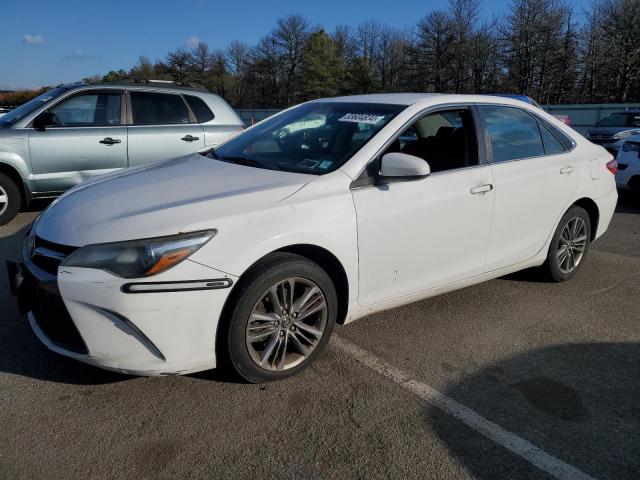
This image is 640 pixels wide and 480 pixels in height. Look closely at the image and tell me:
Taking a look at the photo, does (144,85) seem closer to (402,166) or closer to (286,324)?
(402,166)

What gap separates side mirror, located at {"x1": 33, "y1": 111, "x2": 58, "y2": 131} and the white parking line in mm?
5002

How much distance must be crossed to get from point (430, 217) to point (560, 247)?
1.76 meters

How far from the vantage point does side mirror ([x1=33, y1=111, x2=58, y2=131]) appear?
643 cm

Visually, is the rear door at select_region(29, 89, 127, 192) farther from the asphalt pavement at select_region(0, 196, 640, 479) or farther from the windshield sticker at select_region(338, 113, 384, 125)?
the windshield sticker at select_region(338, 113, 384, 125)

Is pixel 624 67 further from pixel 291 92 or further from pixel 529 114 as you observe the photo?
pixel 529 114

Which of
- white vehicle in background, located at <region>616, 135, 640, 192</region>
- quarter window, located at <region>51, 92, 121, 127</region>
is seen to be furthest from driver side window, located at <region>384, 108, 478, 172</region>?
white vehicle in background, located at <region>616, 135, 640, 192</region>

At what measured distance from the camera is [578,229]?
4.63 metres

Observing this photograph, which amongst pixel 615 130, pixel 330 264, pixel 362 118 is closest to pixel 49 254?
pixel 330 264

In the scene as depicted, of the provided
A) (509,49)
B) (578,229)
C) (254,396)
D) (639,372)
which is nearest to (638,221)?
(578,229)

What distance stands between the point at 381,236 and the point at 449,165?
2.80 ft

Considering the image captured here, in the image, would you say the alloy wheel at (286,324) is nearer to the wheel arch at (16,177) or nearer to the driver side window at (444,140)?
the driver side window at (444,140)

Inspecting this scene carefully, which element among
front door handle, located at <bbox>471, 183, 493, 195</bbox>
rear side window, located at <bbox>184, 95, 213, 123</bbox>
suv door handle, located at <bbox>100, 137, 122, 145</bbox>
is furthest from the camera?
rear side window, located at <bbox>184, 95, 213, 123</bbox>

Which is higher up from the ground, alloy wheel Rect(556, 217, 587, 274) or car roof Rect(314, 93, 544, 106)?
car roof Rect(314, 93, 544, 106)

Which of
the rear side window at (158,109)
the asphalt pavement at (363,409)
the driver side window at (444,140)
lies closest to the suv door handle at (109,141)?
the rear side window at (158,109)
